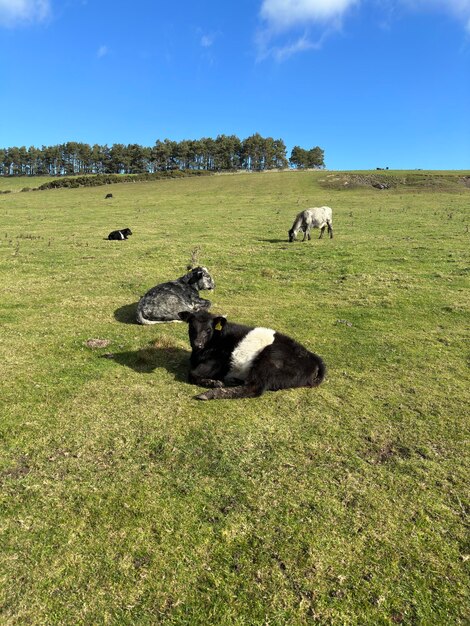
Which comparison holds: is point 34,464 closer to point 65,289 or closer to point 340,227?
point 65,289

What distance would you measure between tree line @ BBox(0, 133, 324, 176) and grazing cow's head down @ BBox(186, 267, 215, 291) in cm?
12054

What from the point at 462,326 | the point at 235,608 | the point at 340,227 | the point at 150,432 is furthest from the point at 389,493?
the point at 340,227

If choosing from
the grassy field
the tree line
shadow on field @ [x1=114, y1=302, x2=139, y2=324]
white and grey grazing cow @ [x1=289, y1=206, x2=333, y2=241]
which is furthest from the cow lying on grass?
the tree line

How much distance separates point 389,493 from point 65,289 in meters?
11.3

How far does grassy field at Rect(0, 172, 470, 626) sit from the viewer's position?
3438 mm

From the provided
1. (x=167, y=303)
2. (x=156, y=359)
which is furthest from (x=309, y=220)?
(x=156, y=359)

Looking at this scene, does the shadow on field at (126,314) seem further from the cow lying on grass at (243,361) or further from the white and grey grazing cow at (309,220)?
the white and grey grazing cow at (309,220)

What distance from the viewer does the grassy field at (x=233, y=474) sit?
3438 millimetres

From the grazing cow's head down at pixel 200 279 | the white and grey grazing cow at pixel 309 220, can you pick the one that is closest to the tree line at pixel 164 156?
the white and grey grazing cow at pixel 309 220

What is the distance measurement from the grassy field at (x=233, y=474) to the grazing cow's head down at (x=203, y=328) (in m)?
0.76

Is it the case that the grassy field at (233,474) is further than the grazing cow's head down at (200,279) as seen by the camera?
No

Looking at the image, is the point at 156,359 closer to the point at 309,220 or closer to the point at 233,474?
the point at 233,474

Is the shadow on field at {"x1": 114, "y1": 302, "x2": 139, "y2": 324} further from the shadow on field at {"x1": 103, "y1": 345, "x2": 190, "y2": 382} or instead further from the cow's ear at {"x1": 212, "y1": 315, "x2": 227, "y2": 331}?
the cow's ear at {"x1": 212, "y1": 315, "x2": 227, "y2": 331}

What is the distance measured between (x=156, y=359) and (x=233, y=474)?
3.75 metres
